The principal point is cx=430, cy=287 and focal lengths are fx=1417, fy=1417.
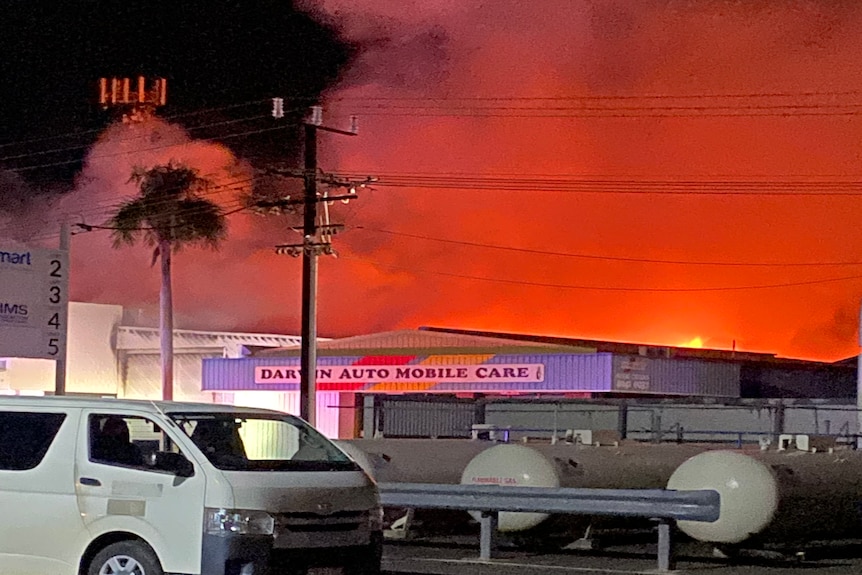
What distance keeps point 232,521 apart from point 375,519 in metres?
1.51

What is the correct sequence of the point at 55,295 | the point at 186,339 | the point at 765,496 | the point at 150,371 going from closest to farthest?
the point at 765,496 < the point at 55,295 < the point at 150,371 < the point at 186,339

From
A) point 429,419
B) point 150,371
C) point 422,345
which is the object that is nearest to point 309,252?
point 429,419

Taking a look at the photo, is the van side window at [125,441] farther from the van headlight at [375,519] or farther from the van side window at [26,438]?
the van headlight at [375,519]

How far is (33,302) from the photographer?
1032 inches

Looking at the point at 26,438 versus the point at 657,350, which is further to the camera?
the point at 657,350

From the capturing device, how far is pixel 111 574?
11625 millimetres

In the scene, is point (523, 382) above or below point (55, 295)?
below

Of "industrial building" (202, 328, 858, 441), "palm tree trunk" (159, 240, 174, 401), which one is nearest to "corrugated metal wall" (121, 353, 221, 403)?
"palm tree trunk" (159, 240, 174, 401)

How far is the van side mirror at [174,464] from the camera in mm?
11445

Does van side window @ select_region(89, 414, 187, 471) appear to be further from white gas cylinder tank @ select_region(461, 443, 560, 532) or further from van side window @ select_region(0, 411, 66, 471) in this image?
white gas cylinder tank @ select_region(461, 443, 560, 532)

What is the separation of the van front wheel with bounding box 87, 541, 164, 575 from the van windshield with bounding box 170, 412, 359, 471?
93cm

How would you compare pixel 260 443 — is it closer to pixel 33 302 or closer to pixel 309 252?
pixel 33 302

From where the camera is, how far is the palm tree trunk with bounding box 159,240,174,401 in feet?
181

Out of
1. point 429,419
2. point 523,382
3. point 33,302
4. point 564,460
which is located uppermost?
point 33,302
